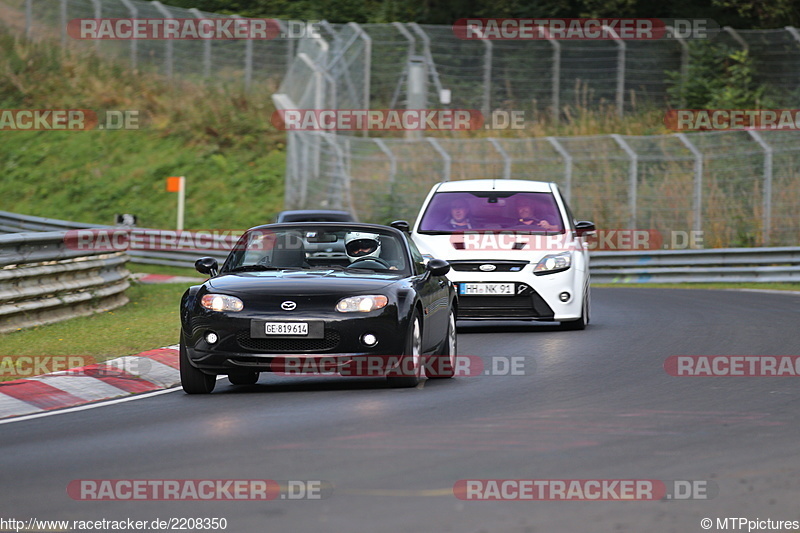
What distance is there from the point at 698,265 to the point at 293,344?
2042 cm

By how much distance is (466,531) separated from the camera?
624 centimetres

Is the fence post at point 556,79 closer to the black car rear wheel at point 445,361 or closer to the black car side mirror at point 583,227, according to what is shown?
the black car side mirror at point 583,227

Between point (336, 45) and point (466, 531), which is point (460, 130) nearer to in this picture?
point (336, 45)

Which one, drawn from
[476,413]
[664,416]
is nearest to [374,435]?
[476,413]

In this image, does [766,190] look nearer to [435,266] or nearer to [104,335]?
[104,335]

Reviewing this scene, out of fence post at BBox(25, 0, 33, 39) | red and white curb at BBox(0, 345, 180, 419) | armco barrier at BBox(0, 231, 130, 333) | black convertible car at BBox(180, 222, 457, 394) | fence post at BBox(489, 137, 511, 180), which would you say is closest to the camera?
red and white curb at BBox(0, 345, 180, 419)

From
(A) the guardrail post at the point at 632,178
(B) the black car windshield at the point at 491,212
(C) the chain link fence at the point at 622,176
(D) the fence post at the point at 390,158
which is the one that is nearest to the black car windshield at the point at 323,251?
(B) the black car windshield at the point at 491,212

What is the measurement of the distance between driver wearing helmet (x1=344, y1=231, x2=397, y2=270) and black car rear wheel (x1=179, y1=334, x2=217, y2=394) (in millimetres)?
1616

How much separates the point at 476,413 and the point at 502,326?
8.43 m

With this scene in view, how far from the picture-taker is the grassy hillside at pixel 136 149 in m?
42.8

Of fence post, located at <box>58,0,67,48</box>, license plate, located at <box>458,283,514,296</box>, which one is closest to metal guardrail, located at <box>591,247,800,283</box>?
license plate, located at <box>458,283,514,296</box>

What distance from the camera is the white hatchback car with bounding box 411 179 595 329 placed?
16.7 meters

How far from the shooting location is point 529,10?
46.8 meters

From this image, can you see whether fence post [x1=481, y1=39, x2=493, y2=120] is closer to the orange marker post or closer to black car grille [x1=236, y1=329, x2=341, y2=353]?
the orange marker post
